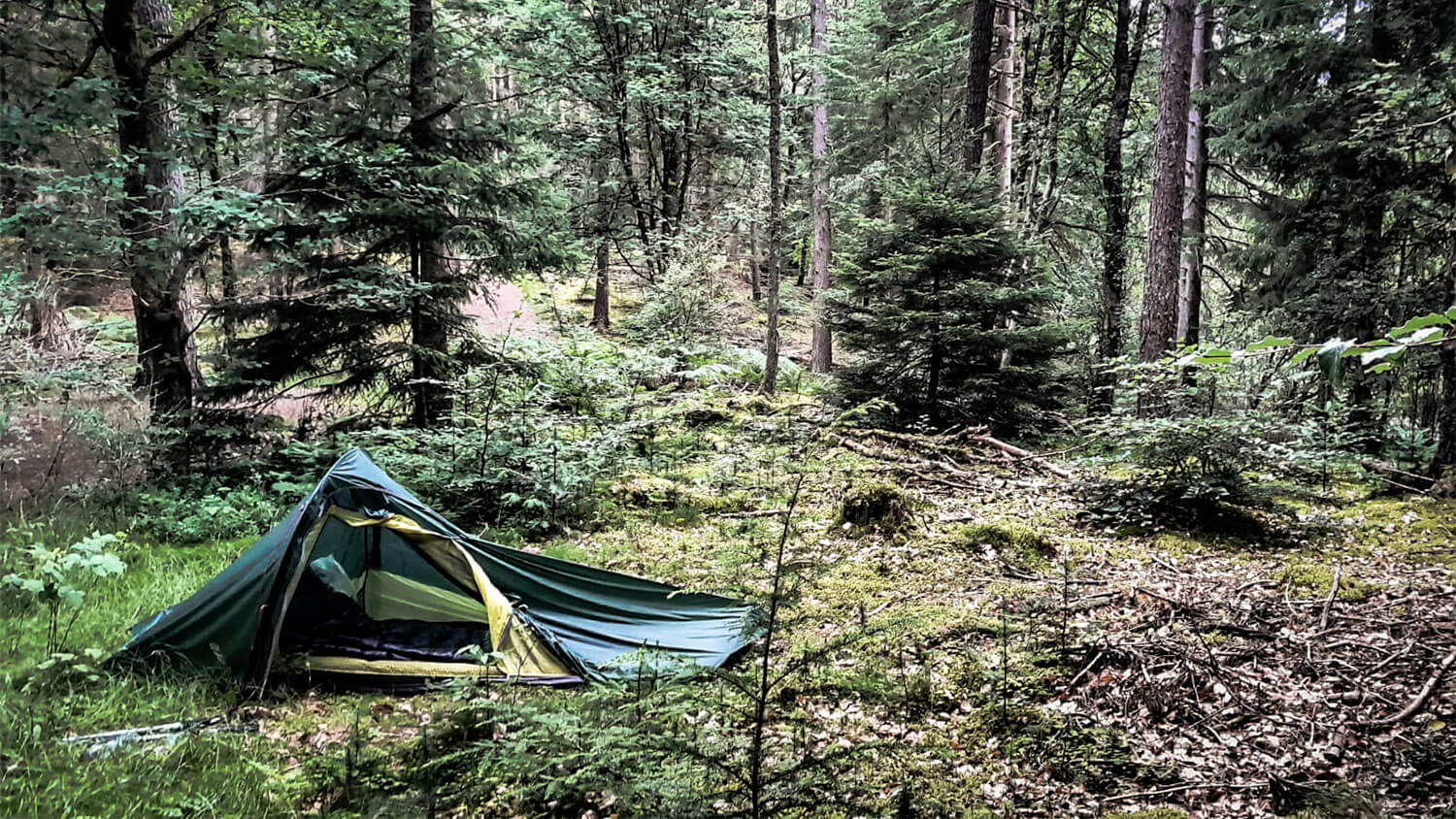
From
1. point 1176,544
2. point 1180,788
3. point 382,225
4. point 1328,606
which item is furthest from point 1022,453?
point 382,225

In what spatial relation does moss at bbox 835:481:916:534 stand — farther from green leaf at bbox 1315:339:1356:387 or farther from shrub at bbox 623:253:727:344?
shrub at bbox 623:253:727:344

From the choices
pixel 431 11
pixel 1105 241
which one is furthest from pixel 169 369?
pixel 1105 241

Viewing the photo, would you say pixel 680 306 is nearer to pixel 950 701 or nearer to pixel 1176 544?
pixel 1176 544

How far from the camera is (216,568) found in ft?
18.6

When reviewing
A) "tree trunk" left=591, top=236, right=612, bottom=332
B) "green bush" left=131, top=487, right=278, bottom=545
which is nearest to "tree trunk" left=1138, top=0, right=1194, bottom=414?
"green bush" left=131, top=487, right=278, bottom=545

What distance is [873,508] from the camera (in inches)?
257

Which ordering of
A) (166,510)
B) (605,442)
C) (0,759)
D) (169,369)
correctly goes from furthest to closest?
(605,442) < (169,369) < (166,510) < (0,759)

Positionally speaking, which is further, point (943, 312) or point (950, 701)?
point (943, 312)

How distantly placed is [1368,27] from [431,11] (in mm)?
10849

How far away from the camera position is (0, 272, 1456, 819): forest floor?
2.65 meters

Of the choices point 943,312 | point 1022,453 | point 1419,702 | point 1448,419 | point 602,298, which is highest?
point 602,298

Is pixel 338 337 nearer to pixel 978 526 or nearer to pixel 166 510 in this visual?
pixel 166 510

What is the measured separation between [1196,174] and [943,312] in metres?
6.31

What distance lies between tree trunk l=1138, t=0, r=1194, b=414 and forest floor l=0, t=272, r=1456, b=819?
332cm
